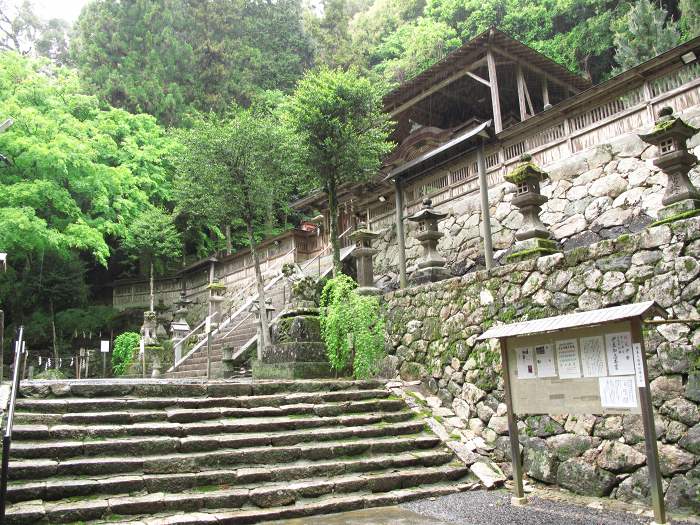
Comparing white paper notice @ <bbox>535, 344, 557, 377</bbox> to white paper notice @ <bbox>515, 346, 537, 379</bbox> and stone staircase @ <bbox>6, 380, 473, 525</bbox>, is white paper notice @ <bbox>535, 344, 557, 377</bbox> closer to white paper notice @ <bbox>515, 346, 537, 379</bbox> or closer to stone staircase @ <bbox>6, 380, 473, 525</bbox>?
white paper notice @ <bbox>515, 346, 537, 379</bbox>

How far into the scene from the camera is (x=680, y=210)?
602cm

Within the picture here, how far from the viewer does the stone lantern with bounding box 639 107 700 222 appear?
6.02 metres

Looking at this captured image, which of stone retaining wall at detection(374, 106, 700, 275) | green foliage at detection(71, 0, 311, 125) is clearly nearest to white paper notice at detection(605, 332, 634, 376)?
stone retaining wall at detection(374, 106, 700, 275)

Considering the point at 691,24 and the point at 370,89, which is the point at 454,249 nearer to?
the point at 370,89

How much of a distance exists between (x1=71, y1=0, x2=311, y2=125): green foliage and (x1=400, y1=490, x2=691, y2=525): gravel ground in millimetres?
25916

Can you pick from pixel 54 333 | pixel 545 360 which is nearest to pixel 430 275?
pixel 545 360

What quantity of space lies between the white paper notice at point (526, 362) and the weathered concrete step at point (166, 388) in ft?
12.0

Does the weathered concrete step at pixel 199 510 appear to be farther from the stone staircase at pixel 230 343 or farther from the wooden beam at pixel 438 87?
the wooden beam at pixel 438 87

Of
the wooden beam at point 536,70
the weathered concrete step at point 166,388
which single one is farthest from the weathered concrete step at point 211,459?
the wooden beam at point 536,70

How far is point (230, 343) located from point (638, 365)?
12825mm

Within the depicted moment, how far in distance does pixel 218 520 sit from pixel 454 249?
1249 centimetres

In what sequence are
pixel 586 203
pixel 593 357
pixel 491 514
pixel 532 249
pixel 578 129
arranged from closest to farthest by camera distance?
1. pixel 593 357
2. pixel 491 514
3. pixel 532 249
4. pixel 586 203
5. pixel 578 129

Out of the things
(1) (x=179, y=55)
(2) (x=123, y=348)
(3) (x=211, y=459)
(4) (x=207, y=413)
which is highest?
(1) (x=179, y=55)

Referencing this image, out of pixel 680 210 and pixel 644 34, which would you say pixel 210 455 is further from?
pixel 644 34
